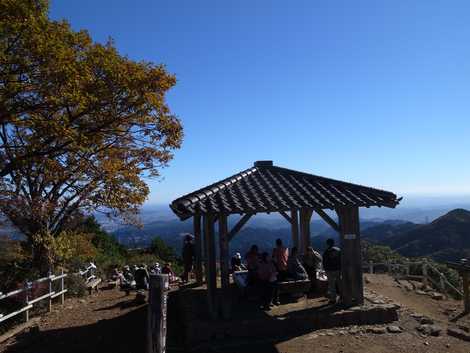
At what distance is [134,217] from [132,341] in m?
6.03

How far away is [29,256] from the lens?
13.2m

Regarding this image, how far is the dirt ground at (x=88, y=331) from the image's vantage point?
857 cm

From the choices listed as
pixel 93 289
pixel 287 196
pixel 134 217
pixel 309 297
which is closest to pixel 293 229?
pixel 309 297

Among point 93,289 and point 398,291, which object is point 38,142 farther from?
point 398,291

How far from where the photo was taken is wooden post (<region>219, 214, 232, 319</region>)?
8.77m

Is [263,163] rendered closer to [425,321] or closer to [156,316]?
[425,321]

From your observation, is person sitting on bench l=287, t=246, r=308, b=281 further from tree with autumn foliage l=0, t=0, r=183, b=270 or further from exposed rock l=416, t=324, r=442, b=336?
tree with autumn foliage l=0, t=0, r=183, b=270

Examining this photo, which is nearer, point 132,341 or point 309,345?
point 309,345

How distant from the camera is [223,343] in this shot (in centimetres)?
807

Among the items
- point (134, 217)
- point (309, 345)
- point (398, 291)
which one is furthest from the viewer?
point (134, 217)

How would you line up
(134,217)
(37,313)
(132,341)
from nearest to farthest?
(132,341) → (37,313) → (134,217)

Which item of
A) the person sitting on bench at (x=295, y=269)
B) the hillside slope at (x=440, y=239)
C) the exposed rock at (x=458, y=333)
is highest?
the person sitting on bench at (x=295, y=269)

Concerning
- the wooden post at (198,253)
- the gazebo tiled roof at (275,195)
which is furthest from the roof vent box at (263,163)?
the wooden post at (198,253)

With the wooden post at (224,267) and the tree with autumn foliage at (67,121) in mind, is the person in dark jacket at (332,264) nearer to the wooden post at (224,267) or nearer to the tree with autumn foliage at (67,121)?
the wooden post at (224,267)
